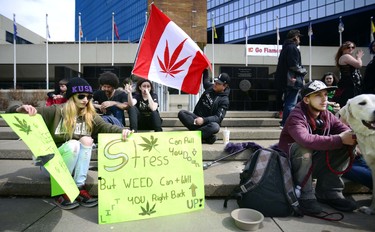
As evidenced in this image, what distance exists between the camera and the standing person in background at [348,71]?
435cm

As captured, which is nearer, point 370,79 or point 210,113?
point 370,79

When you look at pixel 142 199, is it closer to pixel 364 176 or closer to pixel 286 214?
pixel 286 214

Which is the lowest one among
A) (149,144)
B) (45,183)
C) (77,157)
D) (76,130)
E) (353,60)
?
(45,183)

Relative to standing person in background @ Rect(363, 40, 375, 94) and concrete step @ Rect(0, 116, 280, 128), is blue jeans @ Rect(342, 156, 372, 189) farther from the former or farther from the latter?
concrete step @ Rect(0, 116, 280, 128)

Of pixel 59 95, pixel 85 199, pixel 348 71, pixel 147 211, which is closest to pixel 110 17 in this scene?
pixel 59 95

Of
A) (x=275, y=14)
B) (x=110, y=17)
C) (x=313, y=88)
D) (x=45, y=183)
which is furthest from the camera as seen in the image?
(x=110, y=17)

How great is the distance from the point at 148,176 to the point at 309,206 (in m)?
1.64

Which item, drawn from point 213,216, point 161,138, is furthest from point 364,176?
point 161,138

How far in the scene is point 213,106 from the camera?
462 centimetres

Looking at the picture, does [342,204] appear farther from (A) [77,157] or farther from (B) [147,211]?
(A) [77,157]

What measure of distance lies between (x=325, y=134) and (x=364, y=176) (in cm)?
67

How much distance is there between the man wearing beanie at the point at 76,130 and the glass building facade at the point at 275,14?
80.9 ft

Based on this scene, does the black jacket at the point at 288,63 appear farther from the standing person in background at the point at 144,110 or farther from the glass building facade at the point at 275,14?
the glass building facade at the point at 275,14

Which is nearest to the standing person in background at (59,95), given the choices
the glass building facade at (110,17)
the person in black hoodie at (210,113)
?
the person in black hoodie at (210,113)
